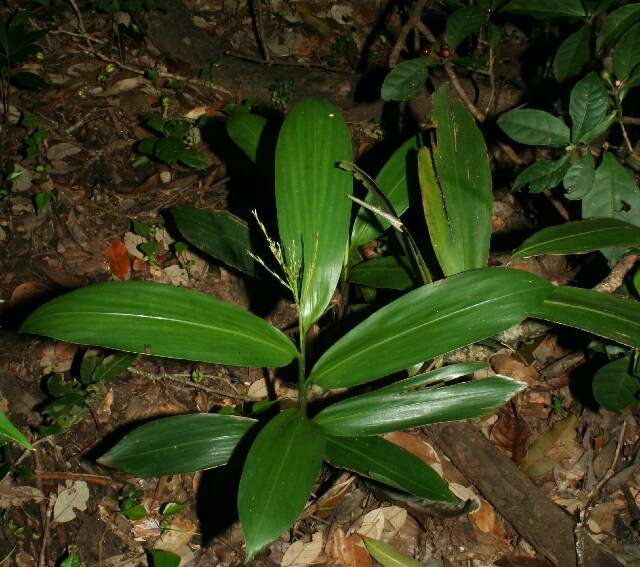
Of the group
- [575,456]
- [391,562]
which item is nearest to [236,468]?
[391,562]

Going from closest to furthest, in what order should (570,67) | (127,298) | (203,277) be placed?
(127,298) → (570,67) → (203,277)

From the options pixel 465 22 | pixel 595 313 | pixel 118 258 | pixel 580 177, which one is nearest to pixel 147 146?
pixel 118 258

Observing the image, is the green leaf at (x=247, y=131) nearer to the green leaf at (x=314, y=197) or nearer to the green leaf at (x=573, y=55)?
the green leaf at (x=314, y=197)

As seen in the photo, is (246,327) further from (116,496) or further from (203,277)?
(203,277)

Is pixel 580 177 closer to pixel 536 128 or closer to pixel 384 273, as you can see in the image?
pixel 536 128

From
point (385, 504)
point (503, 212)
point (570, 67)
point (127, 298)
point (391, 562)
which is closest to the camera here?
Answer: point (127, 298)

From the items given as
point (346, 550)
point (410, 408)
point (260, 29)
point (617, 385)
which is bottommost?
point (346, 550)

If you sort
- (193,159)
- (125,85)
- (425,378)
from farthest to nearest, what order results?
(125,85), (193,159), (425,378)
